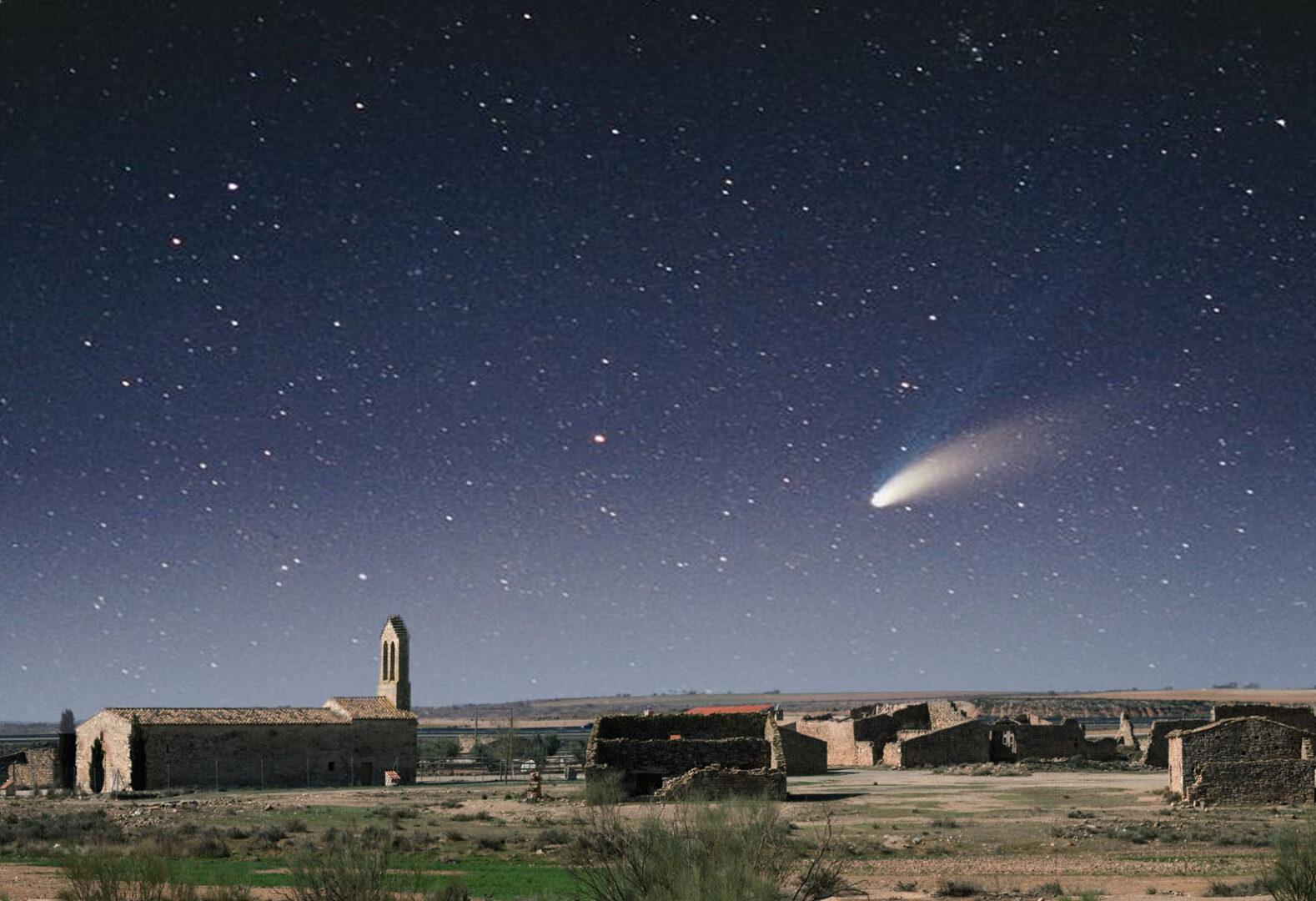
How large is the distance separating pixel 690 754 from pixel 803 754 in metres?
17.1

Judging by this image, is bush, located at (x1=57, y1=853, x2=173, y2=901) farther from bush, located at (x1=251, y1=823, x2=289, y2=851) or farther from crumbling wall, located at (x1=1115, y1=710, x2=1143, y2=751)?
crumbling wall, located at (x1=1115, y1=710, x2=1143, y2=751)

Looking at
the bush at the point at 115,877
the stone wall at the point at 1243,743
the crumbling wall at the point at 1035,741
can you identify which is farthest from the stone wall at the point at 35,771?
the stone wall at the point at 1243,743

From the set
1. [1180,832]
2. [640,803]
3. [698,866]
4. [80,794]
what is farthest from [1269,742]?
[80,794]

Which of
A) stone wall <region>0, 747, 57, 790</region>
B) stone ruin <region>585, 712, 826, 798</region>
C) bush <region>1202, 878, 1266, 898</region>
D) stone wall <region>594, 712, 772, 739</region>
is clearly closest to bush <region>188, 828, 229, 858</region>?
stone ruin <region>585, 712, 826, 798</region>

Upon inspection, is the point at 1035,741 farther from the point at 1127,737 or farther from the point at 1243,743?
the point at 1243,743

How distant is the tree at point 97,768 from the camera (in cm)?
5203

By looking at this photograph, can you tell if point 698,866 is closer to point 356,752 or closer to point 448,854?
point 448,854

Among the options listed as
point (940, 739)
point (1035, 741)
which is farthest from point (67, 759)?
point (1035, 741)

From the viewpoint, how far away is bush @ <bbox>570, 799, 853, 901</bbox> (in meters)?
13.3

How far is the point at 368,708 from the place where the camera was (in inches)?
2234

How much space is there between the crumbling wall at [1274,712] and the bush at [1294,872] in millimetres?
26725

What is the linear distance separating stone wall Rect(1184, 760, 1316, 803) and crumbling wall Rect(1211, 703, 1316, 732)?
33.4 feet

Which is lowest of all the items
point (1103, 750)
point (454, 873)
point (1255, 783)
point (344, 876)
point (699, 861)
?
point (1103, 750)

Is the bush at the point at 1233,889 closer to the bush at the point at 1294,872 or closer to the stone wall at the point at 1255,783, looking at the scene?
the bush at the point at 1294,872
